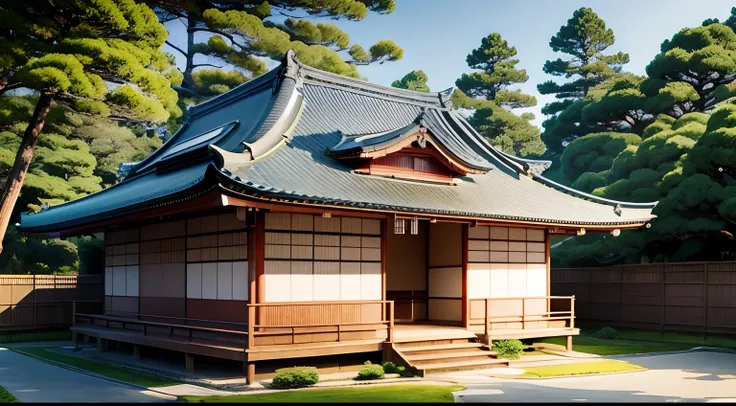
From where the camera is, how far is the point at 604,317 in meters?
28.4

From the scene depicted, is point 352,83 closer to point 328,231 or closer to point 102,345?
point 328,231

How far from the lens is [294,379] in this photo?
15.6 metres

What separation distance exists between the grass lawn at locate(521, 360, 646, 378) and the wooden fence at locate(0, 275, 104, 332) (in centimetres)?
1787

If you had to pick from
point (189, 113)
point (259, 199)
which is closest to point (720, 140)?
point (259, 199)

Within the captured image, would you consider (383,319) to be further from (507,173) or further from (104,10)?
(104,10)

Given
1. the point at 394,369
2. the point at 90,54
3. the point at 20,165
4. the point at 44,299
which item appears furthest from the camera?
the point at 20,165

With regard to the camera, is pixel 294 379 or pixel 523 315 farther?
pixel 523 315

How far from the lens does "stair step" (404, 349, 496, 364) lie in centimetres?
1791

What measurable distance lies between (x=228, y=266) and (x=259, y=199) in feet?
10.1

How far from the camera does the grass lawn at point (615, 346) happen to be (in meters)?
22.3

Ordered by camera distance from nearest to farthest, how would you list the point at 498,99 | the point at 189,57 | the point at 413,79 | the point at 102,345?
the point at 102,345 < the point at 189,57 < the point at 498,99 < the point at 413,79

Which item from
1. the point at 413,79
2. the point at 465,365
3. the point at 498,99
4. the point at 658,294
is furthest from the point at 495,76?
the point at 465,365

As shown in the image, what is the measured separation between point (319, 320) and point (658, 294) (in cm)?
1382

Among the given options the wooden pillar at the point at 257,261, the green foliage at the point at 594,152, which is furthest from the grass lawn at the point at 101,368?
the green foliage at the point at 594,152
